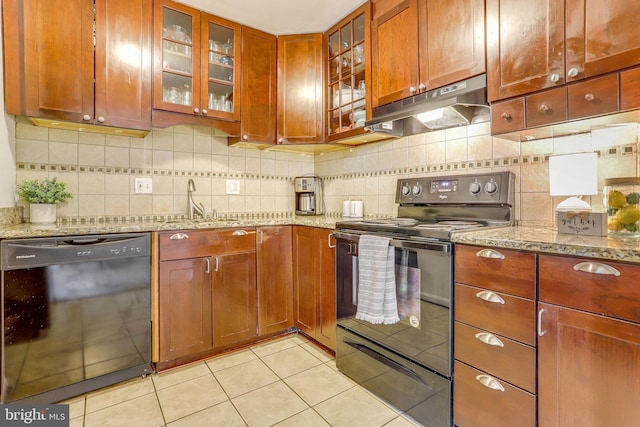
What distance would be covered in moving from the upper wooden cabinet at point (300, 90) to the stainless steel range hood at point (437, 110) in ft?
2.09

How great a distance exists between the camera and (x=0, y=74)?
5.70 feet

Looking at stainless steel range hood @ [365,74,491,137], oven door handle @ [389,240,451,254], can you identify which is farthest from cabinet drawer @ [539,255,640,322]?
stainless steel range hood @ [365,74,491,137]

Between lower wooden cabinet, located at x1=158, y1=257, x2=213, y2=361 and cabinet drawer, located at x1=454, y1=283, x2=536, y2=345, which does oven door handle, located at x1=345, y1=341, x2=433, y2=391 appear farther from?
lower wooden cabinet, located at x1=158, y1=257, x2=213, y2=361

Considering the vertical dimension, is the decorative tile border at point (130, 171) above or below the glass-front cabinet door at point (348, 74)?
below

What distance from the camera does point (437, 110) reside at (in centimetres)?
193

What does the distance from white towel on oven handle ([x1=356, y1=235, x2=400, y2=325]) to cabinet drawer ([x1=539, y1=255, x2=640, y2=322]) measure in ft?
2.16

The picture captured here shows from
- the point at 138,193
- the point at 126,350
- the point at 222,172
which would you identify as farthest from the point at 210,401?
the point at 222,172

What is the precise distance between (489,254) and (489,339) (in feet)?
1.11

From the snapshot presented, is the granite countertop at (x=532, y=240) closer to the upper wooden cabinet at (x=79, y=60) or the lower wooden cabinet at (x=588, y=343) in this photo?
the lower wooden cabinet at (x=588, y=343)

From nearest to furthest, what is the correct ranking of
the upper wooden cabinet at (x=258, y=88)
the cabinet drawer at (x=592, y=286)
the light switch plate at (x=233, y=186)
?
the cabinet drawer at (x=592, y=286), the upper wooden cabinet at (x=258, y=88), the light switch plate at (x=233, y=186)

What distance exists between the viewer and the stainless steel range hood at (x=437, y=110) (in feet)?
5.28

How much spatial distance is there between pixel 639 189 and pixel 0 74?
3104 millimetres

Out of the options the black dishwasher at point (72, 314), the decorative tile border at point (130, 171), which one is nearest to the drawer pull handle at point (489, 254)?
the black dishwasher at point (72, 314)

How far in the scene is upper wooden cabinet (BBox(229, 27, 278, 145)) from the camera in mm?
2498
